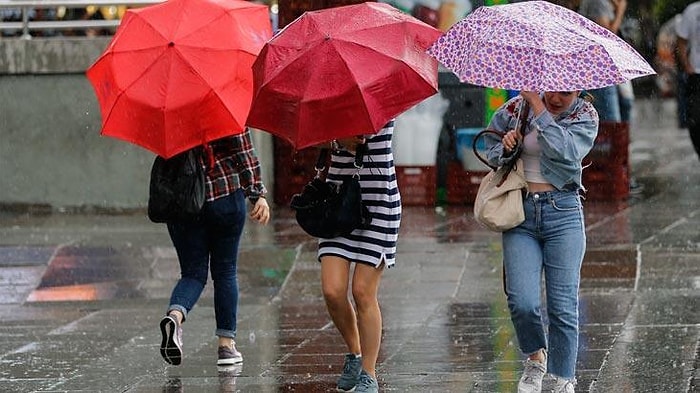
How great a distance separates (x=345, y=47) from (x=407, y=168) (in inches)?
313

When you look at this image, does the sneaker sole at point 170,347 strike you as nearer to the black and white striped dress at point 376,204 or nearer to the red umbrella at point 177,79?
the red umbrella at point 177,79

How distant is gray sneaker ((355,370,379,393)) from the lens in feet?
22.5

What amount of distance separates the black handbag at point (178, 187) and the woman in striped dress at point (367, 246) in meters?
0.96

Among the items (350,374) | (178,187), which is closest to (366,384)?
(350,374)

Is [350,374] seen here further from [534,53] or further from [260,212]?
[534,53]

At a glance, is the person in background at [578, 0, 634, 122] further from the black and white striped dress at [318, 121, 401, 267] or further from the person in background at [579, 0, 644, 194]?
the black and white striped dress at [318, 121, 401, 267]

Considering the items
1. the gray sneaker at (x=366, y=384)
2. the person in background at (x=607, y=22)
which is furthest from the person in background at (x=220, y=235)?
the person in background at (x=607, y=22)

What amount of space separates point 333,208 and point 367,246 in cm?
26

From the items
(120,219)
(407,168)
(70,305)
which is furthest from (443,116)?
(70,305)

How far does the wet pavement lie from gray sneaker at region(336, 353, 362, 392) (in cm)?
15

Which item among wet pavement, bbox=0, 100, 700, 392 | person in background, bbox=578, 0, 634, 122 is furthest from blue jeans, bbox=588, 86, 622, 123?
wet pavement, bbox=0, 100, 700, 392

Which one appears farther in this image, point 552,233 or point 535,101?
point 552,233

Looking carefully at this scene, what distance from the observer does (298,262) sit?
11492mm

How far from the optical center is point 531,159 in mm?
6379
